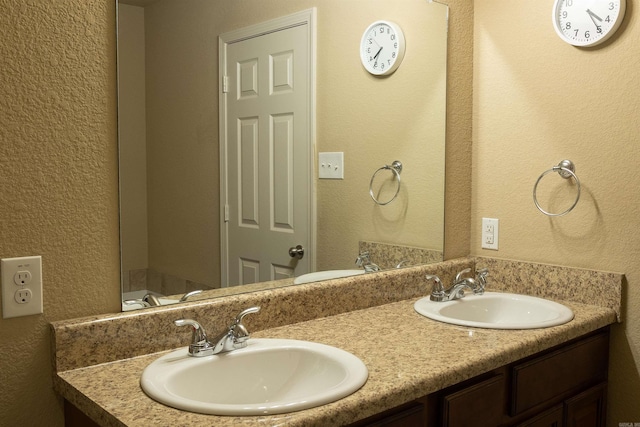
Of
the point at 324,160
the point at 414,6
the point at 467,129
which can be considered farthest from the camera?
the point at 467,129

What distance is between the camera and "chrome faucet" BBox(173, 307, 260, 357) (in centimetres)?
132

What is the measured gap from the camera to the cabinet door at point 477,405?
4.43 ft

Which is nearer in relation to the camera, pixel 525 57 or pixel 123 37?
pixel 123 37

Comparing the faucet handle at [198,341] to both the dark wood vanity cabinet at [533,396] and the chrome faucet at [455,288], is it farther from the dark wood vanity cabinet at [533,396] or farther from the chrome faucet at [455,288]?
the chrome faucet at [455,288]

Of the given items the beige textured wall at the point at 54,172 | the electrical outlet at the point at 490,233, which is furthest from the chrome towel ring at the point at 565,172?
the beige textured wall at the point at 54,172

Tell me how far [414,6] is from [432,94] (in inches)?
12.3

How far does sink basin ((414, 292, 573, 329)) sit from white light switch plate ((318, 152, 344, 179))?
49 cm

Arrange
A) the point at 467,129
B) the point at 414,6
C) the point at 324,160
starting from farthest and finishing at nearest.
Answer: the point at 467,129 < the point at 414,6 < the point at 324,160

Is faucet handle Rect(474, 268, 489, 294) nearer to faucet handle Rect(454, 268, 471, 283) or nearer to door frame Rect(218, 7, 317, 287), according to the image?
faucet handle Rect(454, 268, 471, 283)

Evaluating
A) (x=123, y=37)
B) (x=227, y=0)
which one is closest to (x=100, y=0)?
(x=123, y=37)

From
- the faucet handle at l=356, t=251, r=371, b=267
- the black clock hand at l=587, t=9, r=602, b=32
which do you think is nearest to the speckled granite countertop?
the faucet handle at l=356, t=251, r=371, b=267

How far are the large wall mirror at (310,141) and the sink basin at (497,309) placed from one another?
22 centimetres

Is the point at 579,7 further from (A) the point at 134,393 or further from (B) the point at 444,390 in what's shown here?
(A) the point at 134,393

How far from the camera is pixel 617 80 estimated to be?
1.84 metres
